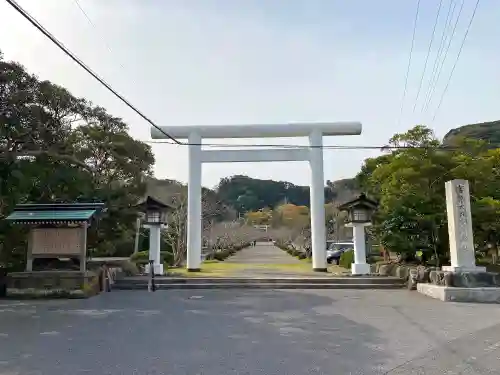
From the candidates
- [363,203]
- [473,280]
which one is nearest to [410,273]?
[473,280]

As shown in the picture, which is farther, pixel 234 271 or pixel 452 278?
pixel 234 271

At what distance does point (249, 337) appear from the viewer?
673 cm

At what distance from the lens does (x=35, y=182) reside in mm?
12930

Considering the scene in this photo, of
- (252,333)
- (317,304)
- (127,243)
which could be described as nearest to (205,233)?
(127,243)

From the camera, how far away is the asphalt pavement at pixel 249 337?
5.14 m

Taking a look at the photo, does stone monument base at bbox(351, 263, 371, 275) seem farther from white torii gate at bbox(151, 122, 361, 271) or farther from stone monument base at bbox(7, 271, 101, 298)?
stone monument base at bbox(7, 271, 101, 298)

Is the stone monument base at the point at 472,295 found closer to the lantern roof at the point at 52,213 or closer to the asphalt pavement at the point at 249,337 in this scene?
the asphalt pavement at the point at 249,337

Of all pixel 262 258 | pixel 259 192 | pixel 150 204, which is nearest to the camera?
pixel 150 204

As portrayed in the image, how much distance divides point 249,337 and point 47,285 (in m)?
7.69

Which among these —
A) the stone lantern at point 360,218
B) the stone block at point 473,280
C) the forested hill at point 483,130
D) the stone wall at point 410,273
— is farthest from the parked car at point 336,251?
the forested hill at point 483,130

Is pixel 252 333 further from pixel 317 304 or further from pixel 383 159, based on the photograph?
pixel 383 159

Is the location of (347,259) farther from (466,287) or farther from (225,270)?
(466,287)

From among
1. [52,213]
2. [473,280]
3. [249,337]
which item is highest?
[52,213]

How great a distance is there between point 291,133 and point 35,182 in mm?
10230
